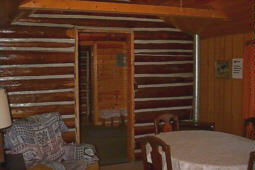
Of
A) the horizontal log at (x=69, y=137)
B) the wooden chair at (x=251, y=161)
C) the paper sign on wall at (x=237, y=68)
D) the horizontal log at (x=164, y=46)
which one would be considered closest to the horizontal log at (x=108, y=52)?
the horizontal log at (x=164, y=46)

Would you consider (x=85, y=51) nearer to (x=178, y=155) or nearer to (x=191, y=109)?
(x=191, y=109)

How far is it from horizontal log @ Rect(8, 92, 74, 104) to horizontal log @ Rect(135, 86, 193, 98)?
1.29 m

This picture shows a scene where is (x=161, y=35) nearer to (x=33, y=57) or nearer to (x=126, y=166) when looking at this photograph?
(x=33, y=57)

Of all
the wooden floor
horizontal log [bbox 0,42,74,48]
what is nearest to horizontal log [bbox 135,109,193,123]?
the wooden floor

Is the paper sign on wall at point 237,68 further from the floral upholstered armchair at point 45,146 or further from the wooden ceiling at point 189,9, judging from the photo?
the floral upholstered armchair at point 45,146

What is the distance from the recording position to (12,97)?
4.32 m

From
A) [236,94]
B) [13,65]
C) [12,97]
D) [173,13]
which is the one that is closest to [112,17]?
[173,13]

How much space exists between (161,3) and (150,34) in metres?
0.88

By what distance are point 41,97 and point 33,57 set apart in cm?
66

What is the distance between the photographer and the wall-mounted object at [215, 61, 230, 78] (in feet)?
15.5

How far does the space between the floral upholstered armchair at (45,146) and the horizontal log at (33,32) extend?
140 cm

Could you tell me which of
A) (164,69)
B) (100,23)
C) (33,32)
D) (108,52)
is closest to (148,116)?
(164,69)

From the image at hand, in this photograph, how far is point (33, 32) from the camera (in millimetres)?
4391

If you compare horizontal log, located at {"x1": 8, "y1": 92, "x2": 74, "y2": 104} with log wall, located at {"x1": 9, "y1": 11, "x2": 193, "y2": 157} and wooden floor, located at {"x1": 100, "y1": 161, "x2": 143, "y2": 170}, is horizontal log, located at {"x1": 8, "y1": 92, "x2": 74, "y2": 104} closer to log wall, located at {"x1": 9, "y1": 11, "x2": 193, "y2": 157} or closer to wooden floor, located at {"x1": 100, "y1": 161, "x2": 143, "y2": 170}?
log wall, located at {"x1": 9, "y1": 11, "x2": 193, "y2": 157}
